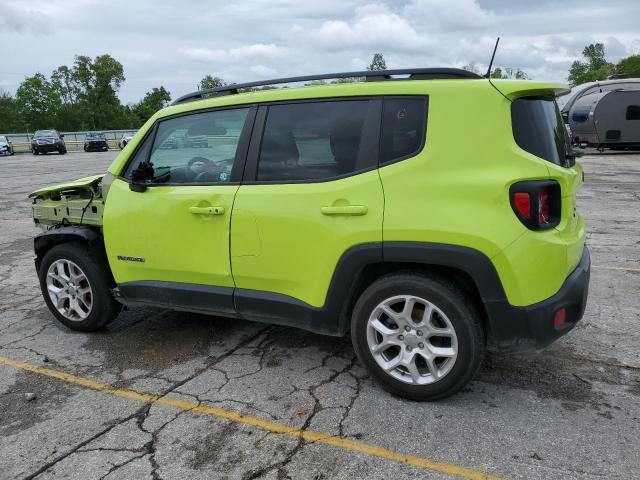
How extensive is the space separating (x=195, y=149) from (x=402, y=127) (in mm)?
1529

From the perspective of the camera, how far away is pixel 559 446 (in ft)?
8.93

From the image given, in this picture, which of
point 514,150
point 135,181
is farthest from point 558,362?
point 135,181

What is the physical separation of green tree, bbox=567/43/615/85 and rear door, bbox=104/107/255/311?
3784 inches

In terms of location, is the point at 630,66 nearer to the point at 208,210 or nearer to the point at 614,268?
the point at 614,268

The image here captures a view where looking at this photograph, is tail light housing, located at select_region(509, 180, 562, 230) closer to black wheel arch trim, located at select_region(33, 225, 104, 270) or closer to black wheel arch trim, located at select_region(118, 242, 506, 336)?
black wheel arch trim, located at select_region(118, 242, 506, 336)

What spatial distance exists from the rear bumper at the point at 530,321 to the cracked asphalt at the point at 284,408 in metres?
0.43

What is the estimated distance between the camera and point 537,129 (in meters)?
2.98

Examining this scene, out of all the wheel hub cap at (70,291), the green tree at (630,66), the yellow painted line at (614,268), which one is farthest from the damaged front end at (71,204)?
the green tree at (630,66)

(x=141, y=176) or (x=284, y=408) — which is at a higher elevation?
(x=141, y=176)

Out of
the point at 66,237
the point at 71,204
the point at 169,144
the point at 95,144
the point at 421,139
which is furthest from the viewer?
the point at 95,144

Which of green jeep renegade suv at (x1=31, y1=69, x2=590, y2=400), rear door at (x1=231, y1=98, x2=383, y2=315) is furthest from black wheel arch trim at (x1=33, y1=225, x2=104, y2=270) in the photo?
rear door at (x1=231, y1=98, x2=383, y2=315)

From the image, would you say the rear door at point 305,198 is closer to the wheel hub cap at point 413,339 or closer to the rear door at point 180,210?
the rear door at point 180,210

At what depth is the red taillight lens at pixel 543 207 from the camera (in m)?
2.81

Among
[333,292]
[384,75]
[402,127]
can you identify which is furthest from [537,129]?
[333,292]
